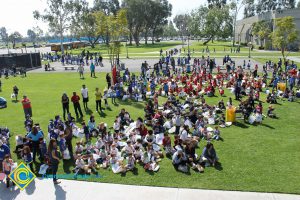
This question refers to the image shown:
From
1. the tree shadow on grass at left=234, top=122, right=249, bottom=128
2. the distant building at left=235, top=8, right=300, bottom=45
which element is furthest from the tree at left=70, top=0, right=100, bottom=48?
the tree shadow on grass at left=234, top=122, right=249, bottom=128

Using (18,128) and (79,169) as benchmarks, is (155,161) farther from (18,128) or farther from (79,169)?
(18,128)

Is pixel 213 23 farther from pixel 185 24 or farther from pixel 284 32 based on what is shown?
pixel 284 32

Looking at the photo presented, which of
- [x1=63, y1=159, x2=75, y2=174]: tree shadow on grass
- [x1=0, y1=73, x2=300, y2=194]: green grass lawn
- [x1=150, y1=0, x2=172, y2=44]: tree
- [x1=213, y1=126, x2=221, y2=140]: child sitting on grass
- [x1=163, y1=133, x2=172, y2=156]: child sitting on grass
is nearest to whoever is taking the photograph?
[x1=0, y1=73, x2=300, y2=194]: green grass lawn

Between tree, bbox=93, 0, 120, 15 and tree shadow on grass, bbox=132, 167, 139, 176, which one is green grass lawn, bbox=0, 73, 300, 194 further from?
tree, bbox=93, 0, 120, 15

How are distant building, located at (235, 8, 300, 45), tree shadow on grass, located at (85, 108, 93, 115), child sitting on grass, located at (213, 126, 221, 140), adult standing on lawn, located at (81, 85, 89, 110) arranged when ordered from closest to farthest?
child sitting on grass, located at (213, 126, 221, 140) → adult standing on lawn, located at (81, 85, 89, 110) → tree shadow on grass, located at (85, 108, 93, 115) → distant building, located at (235, 8, 300, 45)

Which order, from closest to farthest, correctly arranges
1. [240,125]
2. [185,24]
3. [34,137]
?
[34,137]
[240,125]
[185,24]

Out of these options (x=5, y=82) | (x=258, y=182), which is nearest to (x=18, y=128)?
(x=258, y=182)

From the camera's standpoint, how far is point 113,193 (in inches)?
375

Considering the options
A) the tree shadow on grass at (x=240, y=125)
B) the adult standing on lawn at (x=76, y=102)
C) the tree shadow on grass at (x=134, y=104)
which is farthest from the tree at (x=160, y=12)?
the tree shadow on grass at (x=240, y=125)

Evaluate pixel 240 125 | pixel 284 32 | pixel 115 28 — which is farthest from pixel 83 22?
pixel 240 125

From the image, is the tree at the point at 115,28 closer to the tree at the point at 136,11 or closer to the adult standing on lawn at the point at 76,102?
the adult standing on lawn at the point at 76,102

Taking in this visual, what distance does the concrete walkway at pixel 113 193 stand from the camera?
29.7 ft

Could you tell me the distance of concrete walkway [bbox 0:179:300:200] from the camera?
9.06 metres

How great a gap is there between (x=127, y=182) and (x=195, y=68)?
79.3 feet
